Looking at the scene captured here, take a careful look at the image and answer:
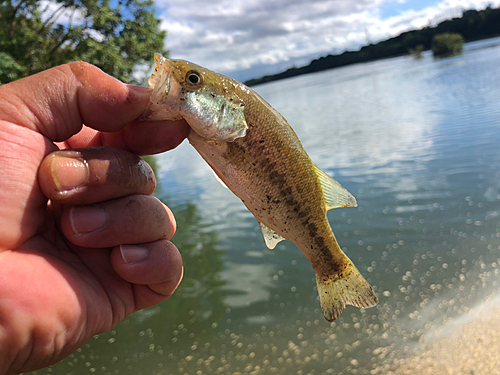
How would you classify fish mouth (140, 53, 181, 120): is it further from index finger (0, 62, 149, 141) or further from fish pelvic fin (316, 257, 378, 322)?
fish pelvic fin (316, 257, 378, 322)

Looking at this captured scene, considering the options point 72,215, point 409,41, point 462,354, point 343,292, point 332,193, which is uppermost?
point 409,41

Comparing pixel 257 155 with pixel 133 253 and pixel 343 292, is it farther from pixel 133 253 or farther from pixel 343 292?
pixel 343 292

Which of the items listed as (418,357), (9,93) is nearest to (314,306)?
(418,357)

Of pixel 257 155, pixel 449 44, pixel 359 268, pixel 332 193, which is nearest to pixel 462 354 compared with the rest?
pixel 359 268

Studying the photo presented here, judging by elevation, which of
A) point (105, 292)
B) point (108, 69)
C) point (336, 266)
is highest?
point (108, 69)

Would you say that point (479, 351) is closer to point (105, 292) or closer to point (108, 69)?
point (105, 292)

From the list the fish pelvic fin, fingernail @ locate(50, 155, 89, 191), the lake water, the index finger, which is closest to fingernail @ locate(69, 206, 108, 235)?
fingernail @ locate(50, 155, 89, 191)

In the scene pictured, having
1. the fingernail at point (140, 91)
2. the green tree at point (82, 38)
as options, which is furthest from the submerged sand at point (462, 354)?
the green tree at point (82, 38)

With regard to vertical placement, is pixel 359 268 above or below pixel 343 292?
below
